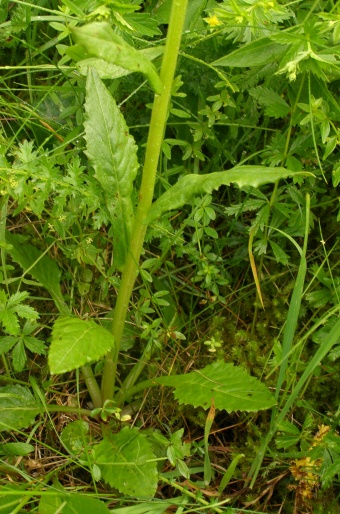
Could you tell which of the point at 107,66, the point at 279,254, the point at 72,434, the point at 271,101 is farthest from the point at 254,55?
the point at 72,434

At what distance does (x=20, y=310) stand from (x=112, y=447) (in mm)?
467

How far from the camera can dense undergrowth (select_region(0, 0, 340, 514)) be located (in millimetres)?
1580

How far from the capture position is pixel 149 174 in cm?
161

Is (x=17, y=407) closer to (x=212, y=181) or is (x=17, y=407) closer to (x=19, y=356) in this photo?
(x=19, y=356)

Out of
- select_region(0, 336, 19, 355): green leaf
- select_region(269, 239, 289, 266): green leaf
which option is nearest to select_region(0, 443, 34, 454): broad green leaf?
select_region(0, 336, 19, 355): green leaf

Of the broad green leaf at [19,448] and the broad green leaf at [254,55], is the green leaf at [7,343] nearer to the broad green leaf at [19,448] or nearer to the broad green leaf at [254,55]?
the broad green leaf at [19,448]

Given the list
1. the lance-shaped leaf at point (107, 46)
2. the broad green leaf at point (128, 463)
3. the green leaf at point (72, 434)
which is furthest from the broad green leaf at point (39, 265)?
the lance-shaped leaf at point (107, 46)

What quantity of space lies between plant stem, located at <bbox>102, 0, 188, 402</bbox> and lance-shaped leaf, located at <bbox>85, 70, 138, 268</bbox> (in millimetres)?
58

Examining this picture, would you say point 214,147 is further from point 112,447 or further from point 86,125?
point 112,447

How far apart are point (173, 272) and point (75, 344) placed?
591 mm

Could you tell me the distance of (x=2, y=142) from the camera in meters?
1.84

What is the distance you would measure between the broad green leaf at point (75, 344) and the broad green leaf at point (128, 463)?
0.29 meters

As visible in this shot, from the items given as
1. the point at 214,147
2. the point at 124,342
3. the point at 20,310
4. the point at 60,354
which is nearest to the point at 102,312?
the point at 124,342

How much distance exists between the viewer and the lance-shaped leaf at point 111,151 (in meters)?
1.64
